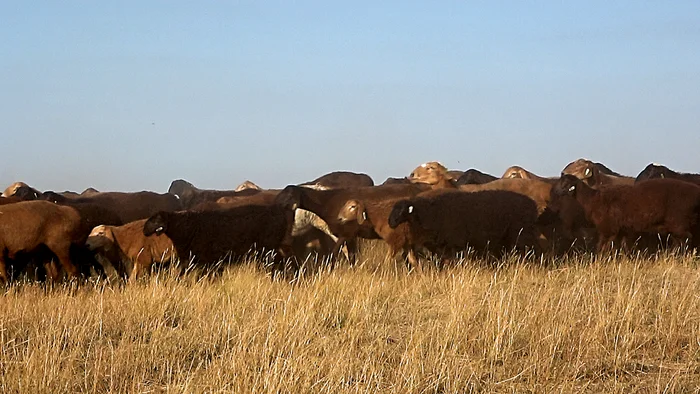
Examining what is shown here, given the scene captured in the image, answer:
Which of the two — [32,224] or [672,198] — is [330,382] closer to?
[32,224]

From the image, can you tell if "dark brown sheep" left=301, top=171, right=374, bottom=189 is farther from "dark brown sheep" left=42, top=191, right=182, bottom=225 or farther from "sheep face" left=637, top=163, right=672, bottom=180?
"sheep face" left=637, top=163, right=672, bottom=180

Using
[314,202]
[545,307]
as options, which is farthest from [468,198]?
[545,307]

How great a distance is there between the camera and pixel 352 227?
16391mm

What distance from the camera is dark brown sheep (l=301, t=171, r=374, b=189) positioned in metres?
24.6

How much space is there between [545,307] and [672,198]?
23.6 feet

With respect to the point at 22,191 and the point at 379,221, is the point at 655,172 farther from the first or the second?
the point at 22,191

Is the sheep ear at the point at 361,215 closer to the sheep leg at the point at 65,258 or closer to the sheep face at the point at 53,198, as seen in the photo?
the sheep leg at the point at 65,258

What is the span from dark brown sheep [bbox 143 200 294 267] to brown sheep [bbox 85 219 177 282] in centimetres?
18

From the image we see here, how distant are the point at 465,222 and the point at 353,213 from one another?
205 cm

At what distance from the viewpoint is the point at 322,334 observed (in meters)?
8.93

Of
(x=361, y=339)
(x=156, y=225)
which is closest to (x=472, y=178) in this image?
(x=156, y=225)

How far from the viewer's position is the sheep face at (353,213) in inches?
638

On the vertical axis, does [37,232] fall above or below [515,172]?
below

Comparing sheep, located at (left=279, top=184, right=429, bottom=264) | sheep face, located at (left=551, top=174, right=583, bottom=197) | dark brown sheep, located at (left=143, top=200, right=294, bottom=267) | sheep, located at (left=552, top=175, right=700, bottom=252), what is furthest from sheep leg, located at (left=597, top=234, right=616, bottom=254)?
dark brown sheep, located at (left=143, top=200, right=294, bottom=267)
